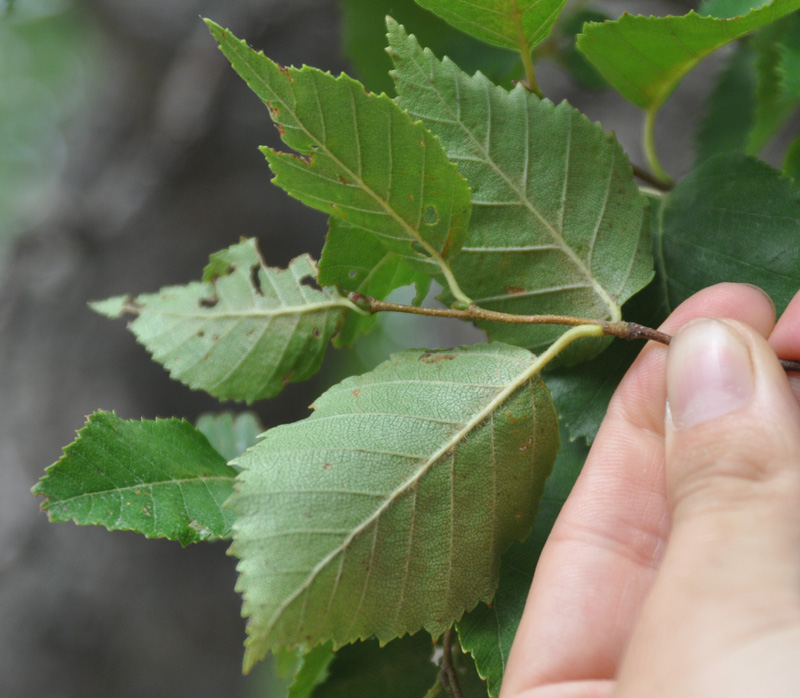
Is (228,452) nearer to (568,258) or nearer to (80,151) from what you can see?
(568,258)

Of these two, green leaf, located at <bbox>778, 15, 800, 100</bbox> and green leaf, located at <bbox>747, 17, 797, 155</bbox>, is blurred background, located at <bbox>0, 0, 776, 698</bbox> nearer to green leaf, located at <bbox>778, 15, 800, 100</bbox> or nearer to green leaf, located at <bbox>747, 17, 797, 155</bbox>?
green leaf, located at <bbox>747, 17, 797, 155</bbox>

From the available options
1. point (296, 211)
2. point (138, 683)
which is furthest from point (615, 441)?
point (138, 683)

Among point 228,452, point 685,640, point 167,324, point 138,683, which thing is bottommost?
point 138,683

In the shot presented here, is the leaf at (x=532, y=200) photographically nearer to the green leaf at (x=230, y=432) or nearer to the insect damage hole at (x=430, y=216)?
the insect damage hole at (x=430, y=216)

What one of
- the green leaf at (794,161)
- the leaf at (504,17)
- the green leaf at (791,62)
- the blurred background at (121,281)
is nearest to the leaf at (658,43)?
the leaf at (504,17)

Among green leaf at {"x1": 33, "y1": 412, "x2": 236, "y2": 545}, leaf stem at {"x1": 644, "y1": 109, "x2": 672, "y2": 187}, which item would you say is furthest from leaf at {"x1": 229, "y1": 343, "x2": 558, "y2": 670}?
Result: leaf stem at {"x1": 644, "y1": 109, "x2": 672, "y2": 187}
